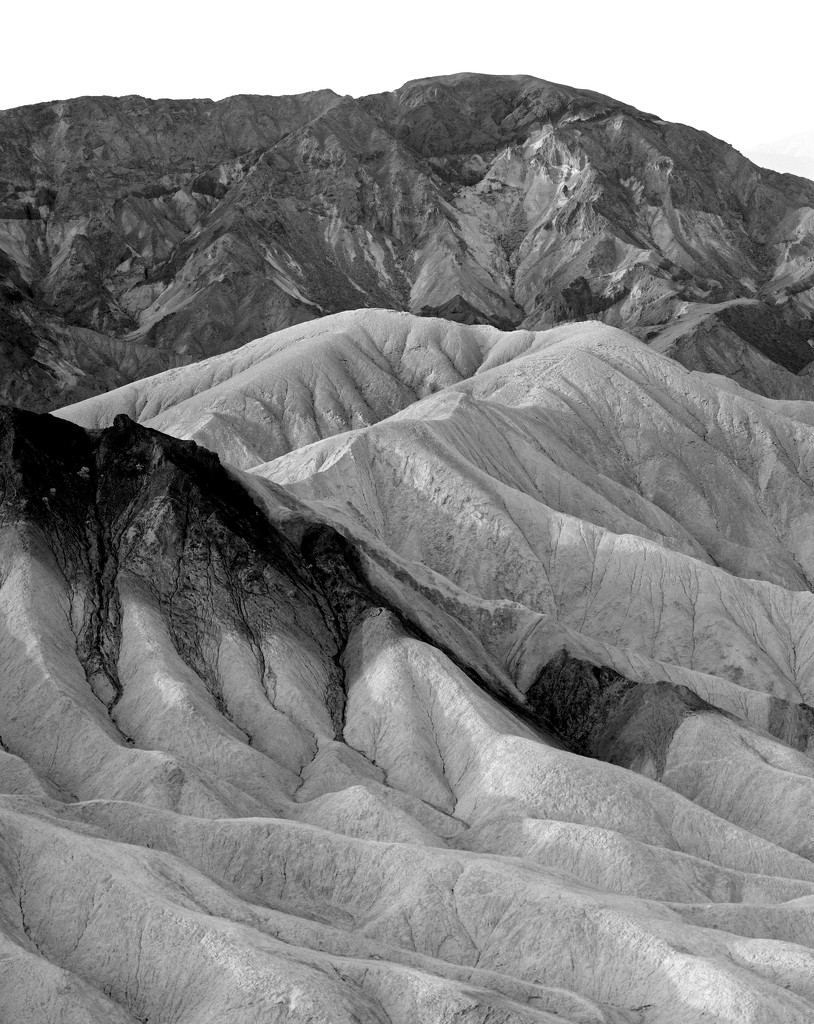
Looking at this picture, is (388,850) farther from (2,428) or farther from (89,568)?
(2,428)

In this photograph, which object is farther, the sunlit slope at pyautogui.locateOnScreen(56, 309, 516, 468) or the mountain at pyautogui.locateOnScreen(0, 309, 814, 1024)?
the sunlit slope at pyautogui.locateOnScreen(56, 309, 516, 468)

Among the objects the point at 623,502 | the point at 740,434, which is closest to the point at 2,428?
the point at 623,502

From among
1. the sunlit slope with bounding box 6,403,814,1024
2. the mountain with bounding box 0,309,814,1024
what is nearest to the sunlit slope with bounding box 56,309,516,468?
the mountain with bounding box 0,309,814,1024

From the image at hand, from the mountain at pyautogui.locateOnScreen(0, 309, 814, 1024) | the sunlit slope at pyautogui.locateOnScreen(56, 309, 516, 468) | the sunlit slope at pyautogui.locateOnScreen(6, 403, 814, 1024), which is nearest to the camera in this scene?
the sunlit slope at pyautogui.locateOnScreen(6, 403, 814, 1024)

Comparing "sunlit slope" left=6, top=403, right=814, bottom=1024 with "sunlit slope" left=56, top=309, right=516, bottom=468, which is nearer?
"sunlit slope" left=6, top=403, right=814, bottom=1024

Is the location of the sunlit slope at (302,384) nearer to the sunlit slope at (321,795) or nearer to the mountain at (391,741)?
the mountain at (391,741)

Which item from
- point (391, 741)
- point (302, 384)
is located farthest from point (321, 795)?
point (302, 384)

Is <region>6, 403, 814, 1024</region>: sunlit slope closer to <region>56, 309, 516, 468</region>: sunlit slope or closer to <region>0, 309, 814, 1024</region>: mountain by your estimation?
<region>0, 309, 814, 1024</region>: mountain

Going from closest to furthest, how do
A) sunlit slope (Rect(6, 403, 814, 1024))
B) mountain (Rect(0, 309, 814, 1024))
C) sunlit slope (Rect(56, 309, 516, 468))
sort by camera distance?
sunlit slope (Rect(6, 403, 814, 1024)) → mountain (Rect(0, 309, 814, 1024)) → sunlit slope (Rect(56, 309, 516, 468))

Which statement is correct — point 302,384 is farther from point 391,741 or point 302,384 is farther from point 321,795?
point 321,795
